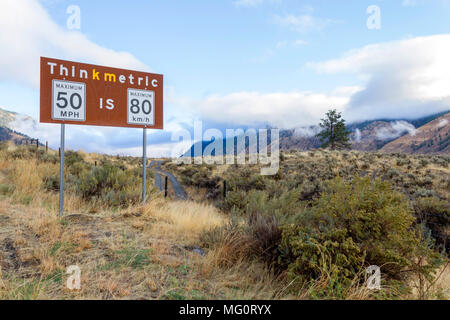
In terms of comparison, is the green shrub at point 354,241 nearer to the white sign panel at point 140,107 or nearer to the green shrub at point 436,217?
the white sign panel at point 140,107

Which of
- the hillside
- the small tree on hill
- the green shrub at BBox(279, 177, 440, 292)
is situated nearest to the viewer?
the green shrub at BBox(279, 177, 440, 292)

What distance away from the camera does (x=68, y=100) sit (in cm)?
659

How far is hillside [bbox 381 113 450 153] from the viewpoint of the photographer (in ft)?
416

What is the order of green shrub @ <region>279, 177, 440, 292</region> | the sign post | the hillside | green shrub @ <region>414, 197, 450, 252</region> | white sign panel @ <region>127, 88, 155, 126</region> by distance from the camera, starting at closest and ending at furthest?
green shrub @ <region>279, 177, 440, 292</region> → the sign post → white sign panel @ <region>127, 88, 155, 126</region> → green shrub @ <region>414, 197, 450, 252</region> → the hillside

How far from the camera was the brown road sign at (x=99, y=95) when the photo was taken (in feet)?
21.2

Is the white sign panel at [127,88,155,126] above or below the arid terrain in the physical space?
above

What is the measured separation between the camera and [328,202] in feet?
13.1

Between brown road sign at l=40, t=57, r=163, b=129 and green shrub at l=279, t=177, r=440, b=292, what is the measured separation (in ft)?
18.5

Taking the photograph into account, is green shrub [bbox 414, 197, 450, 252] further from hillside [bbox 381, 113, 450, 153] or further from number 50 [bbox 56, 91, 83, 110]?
hillside [bbox 381, 113, 450, 153]

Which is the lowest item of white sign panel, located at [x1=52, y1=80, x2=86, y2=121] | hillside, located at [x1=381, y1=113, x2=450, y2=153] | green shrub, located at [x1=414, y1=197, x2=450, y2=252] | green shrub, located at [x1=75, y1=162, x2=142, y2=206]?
green shrub, located at [x1=414, y1=197, x2=450, y2=252]

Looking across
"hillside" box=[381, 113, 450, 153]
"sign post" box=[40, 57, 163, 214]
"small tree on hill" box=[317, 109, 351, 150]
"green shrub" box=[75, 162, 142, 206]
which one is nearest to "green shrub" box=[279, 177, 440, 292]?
"sign post" box=[40, 57, 163, 214]
